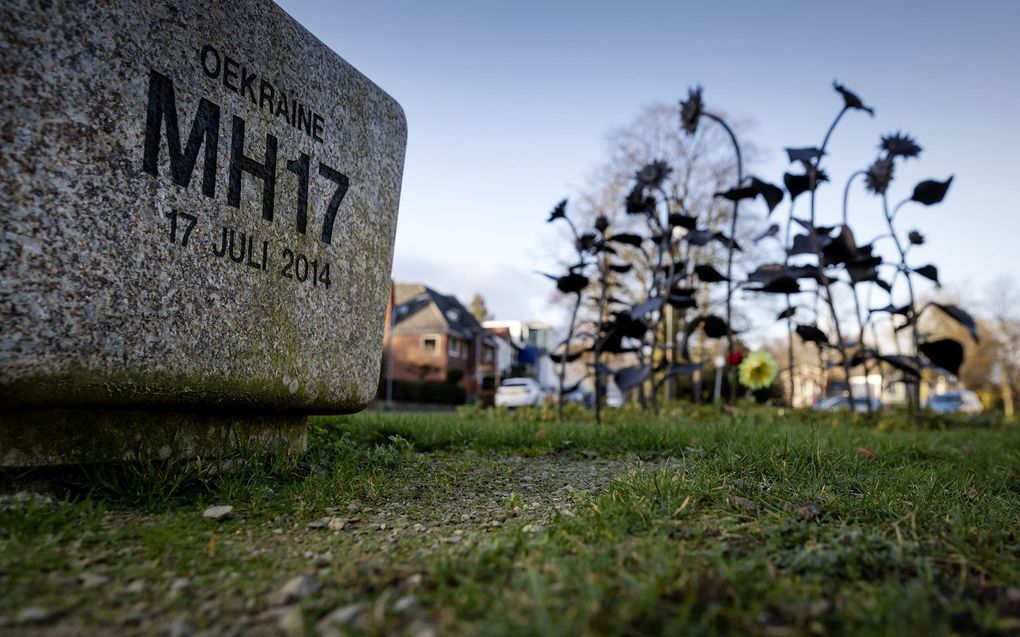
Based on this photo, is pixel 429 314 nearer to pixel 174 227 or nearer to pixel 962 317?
pixel 962 317

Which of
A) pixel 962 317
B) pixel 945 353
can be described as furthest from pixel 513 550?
pixel 945 353

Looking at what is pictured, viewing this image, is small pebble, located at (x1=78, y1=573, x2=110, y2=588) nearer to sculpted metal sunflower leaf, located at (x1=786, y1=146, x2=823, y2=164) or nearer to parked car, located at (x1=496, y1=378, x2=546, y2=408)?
sculpted metal sunflower leaf, located at (x1=786, y1=146, x2=823, y2=164)

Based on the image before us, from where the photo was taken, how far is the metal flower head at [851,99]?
5.56 m

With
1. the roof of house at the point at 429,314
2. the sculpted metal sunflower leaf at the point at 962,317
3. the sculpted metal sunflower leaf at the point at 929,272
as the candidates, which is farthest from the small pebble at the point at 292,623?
the roof of house at the point at 429,314

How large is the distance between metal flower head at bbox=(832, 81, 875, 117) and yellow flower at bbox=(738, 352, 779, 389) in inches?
97.9

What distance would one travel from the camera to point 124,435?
231 cm

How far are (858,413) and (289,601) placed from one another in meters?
7.34

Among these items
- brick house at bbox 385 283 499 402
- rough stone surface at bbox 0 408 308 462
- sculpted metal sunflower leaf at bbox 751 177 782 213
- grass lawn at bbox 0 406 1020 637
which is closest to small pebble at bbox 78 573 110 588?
grass lawn at bbox 0 406 1020 637

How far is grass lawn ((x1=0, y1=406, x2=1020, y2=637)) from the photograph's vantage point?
1.21m

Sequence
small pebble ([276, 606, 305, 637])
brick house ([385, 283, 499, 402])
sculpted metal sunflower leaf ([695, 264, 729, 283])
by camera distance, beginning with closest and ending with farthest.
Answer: small pebble ([276, 606, 305, 637]) < sculpted metal sunflower leaf ([695, 264, 729, 283]) < brick house ([385, 283, 499, 402])

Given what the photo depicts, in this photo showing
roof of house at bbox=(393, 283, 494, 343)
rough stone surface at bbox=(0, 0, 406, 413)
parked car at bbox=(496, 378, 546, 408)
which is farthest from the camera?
roof of house at bbox=(393, 283, 494, 343)

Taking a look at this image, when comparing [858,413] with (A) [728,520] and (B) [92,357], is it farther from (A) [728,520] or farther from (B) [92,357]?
(B) [92,357]

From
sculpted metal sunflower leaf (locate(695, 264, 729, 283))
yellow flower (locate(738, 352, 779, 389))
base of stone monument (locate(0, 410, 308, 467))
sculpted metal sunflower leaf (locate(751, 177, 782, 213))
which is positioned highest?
sculpted metal sunflower leaf (locate(751, 177, 782, 213))

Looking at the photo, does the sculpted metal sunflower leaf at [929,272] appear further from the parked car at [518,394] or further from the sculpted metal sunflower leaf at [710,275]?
the parked car at [518,394]
